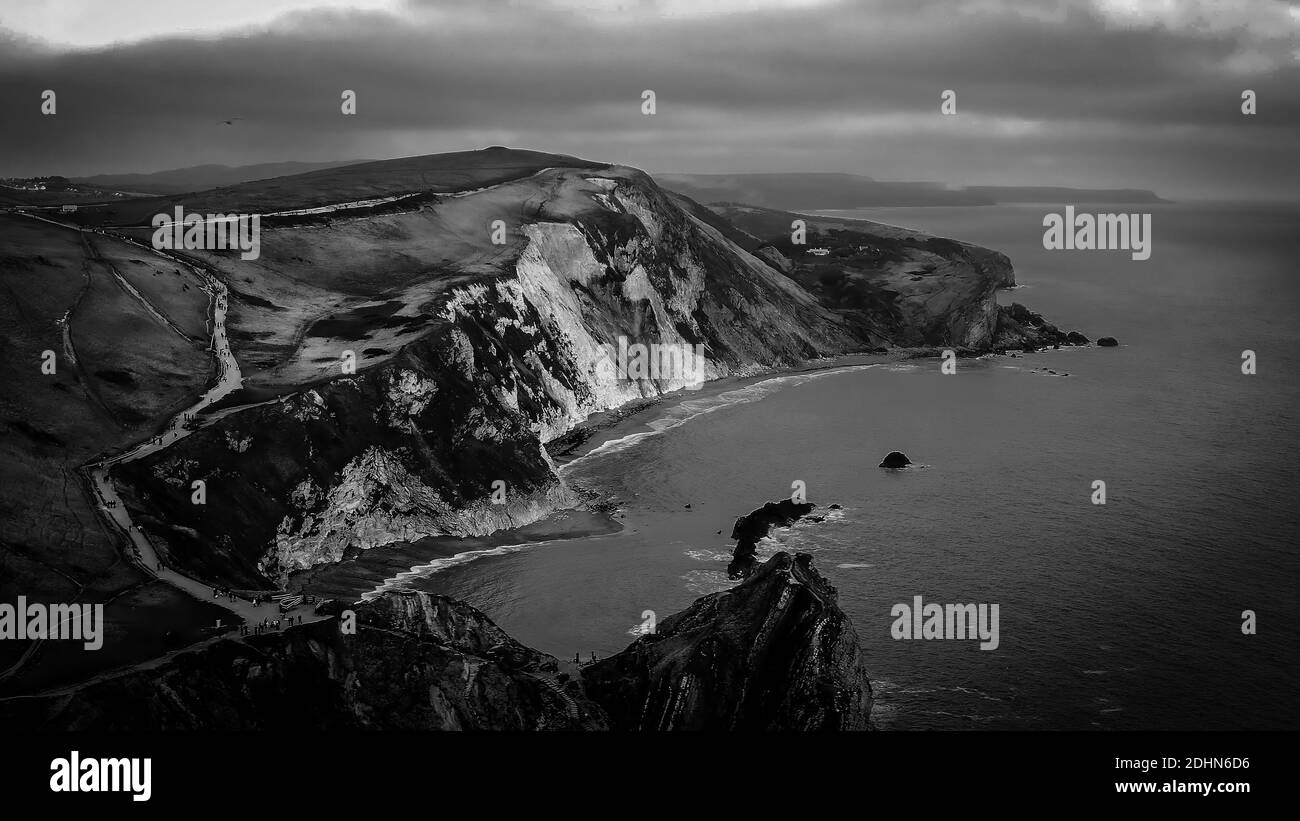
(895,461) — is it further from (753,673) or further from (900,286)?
(900,286)

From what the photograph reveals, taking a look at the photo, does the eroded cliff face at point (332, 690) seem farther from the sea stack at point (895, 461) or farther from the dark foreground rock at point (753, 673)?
the sea stack at point (895, 461)

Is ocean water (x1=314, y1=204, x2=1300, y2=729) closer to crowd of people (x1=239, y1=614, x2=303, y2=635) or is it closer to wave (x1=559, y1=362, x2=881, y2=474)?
wave (x1=559, y1=362, x2=881, y2=474)

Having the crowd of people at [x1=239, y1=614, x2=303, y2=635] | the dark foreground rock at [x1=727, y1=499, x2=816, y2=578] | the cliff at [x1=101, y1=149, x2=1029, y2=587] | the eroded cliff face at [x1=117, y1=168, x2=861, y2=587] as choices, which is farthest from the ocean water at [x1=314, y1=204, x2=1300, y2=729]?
the crowd of people at [x1=239, y1=614, x2=303, y2=635]

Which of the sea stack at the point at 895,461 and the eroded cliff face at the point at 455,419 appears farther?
the sea stack at the point at 895,461

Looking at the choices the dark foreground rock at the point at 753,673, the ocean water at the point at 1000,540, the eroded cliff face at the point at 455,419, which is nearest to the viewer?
the dark foreground rock at the point at 753,673

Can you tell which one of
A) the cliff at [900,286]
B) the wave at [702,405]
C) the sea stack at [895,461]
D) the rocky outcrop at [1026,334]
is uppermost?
the cliff at [900,286]

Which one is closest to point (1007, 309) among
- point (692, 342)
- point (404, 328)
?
point (692, 342)

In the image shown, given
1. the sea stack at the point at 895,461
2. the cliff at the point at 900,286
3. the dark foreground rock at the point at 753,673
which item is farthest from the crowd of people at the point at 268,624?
the cliff at the point at 900,286
